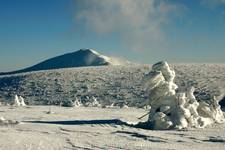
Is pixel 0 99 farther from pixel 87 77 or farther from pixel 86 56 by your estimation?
pixel 86 56

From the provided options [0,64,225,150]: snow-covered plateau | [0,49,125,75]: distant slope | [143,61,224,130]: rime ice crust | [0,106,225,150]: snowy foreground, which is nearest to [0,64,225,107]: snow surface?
[0,64,225,150]: snow-covered plateau

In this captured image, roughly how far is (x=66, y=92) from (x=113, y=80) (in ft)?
34.2

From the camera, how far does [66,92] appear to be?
80.2m

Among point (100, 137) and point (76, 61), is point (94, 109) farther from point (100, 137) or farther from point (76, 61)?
point (76, 61)

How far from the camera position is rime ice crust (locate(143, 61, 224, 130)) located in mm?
32000

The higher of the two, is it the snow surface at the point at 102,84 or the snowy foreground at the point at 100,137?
the snow surface at the point at 102,84

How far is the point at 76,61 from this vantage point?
163750 millimetres

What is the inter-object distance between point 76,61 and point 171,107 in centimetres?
13148

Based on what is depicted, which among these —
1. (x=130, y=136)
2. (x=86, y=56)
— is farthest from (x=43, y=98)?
(x=86, y=56)

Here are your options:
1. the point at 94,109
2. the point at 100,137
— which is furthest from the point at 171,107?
the point at 94,109

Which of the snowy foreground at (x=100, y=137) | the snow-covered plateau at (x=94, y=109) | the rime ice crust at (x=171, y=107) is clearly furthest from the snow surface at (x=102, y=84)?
the snowy foreground at (x=100, y=137)

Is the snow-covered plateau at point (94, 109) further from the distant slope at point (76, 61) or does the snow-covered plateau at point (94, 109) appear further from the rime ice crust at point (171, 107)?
the distant slope at point (76, 61)

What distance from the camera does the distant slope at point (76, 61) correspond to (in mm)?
156750

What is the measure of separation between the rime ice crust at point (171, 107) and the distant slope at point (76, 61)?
11952 centimetres
